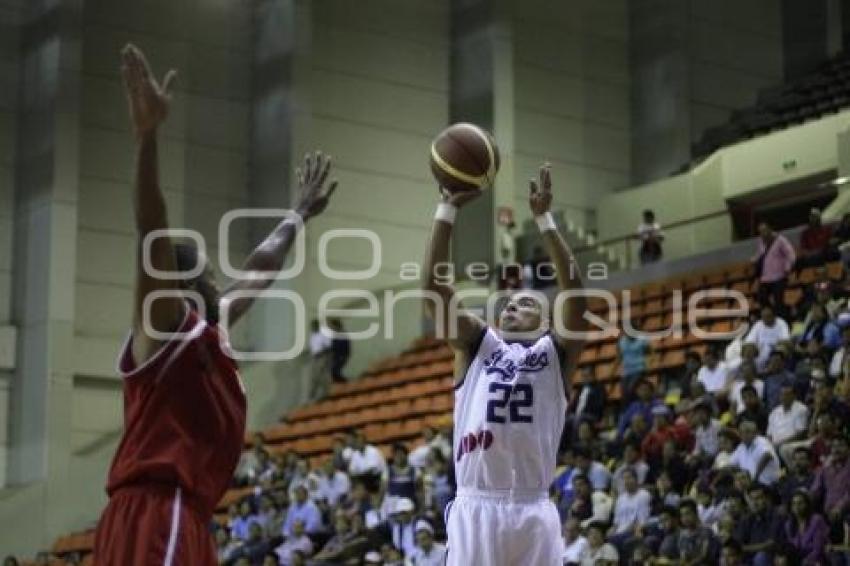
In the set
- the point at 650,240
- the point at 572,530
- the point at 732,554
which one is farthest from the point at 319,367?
the point at 732,554

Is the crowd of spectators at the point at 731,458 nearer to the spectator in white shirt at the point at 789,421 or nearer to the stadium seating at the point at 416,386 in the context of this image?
the spectator in white shirt at the point at 789,421

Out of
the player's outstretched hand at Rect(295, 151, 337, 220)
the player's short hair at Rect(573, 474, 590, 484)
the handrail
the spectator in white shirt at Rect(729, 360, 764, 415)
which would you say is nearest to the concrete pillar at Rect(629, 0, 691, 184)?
the handrail

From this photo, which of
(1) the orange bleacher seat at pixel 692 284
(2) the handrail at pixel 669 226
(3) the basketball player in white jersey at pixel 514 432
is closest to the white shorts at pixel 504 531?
(3) the basketball player in white jersey at pixel 514 432

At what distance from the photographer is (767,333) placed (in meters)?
14.6

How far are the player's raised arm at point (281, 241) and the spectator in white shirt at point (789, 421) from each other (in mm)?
7970

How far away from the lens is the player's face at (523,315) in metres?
6.75

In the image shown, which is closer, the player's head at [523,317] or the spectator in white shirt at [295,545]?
the player's head at [523,317]

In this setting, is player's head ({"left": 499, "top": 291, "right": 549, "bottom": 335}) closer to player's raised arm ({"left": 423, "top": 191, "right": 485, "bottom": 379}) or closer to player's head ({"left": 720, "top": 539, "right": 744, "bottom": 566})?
player's raised arm ({"left": 423, "top": 191, "right": 485, "bottom": 379})

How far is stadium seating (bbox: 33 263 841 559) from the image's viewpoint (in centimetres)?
1670

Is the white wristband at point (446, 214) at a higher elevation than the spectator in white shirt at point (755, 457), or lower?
higher

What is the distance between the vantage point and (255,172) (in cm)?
2238

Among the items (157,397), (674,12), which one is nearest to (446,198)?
(157,397)

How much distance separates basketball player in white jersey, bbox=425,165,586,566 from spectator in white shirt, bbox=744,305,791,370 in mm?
7999

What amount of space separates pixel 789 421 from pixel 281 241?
8.38m
